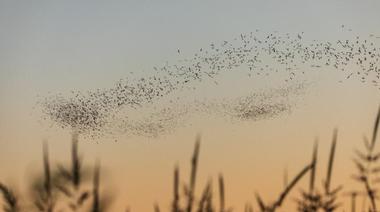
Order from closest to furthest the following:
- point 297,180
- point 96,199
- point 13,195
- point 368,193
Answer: point 96,199 → point 297,180 → point 13,195 → point 368,193

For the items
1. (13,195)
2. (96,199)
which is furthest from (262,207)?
(13,195)

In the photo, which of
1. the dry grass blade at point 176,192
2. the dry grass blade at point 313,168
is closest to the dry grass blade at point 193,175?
the dry grass blade at point 176,192

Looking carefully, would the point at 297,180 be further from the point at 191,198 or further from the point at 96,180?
the point at 96,180

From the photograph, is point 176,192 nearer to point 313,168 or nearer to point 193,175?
point 193,175

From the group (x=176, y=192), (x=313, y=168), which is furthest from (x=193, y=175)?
(x=313, y=168)

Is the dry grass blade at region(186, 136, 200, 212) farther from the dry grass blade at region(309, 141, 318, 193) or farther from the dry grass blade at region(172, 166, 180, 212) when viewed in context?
the dry grass blade at region(309, 141, 318, 193)

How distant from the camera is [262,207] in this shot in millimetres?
2564

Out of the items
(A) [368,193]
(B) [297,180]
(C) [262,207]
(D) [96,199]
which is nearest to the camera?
(D) [96,199]

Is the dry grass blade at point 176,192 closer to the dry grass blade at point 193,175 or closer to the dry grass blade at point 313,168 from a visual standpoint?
the dry grass blade at point 193,175

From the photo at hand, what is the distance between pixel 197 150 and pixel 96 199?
16.8 inches

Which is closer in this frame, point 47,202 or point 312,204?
point 47,202

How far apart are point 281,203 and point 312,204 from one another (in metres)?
0.41

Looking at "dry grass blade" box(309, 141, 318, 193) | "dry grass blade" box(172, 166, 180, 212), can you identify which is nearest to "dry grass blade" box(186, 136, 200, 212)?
"dry grass blade" box(172, 166, 180, 212)

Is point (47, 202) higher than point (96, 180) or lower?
lower
